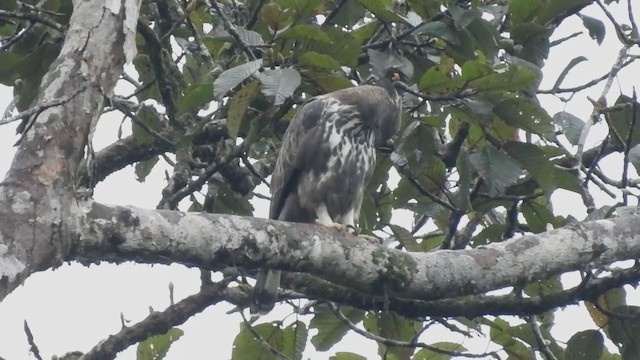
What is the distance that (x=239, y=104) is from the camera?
4.02m

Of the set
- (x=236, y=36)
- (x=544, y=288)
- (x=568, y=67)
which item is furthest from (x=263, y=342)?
(x=568, y=67)

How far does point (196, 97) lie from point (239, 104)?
0.16 meters

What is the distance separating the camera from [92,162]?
3.46 metres

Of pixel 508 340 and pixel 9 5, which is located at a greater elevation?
pixel 9 5

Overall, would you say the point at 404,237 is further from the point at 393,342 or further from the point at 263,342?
the point at 263,342

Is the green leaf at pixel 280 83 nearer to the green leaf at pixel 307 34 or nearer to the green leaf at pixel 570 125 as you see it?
the green leaf at pixel 307 34

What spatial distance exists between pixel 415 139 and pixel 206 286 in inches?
41.2

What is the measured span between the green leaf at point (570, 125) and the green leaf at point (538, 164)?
31cm

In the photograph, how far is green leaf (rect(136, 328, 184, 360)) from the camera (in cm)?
432

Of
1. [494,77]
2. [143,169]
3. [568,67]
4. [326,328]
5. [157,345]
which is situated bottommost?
[157,345]

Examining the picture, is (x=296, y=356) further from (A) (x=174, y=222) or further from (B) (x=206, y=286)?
(A) (x=174, y=222)

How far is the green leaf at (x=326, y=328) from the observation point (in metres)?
4.66

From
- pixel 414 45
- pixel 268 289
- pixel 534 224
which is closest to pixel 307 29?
pixel 414 45

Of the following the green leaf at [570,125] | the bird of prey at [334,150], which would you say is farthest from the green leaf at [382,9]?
the green leaf at [570,125]
